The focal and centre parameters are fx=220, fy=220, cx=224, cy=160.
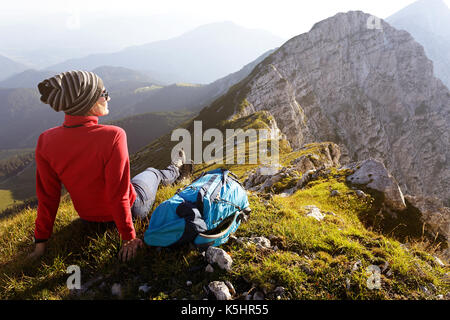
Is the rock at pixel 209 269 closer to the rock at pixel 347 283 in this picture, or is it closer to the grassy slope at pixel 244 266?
the grassy slope at pixel 244 266

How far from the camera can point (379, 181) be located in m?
8.11

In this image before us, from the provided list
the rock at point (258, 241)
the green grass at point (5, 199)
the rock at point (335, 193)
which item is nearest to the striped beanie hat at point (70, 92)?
the rock at point (258, 241)

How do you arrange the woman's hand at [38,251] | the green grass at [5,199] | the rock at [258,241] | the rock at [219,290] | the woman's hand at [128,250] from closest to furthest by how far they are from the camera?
the rock at [219,290], the woman's hand at [128,250], the woman's hand at [38,251], the rock at [258,241], the green grass at [5,199]

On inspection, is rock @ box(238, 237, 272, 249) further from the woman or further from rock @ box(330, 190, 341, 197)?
rock @ box(330, 190, 341, 197)

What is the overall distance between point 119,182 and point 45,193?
1.36 meters

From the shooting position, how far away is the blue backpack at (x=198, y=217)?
138 inches

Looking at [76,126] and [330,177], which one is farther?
[330,177]

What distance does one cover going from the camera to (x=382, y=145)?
9056 centimetres

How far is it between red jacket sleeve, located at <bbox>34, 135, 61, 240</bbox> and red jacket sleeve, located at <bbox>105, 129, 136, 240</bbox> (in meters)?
1.00

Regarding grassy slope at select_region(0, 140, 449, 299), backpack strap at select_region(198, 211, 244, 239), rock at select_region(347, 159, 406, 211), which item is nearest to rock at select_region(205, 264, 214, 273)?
grassy slope at select_region(0, 140, 449, 299)

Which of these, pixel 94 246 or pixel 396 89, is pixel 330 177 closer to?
pixel 94 246

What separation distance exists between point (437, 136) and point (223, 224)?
129m

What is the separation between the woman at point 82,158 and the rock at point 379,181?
26.6 ft
